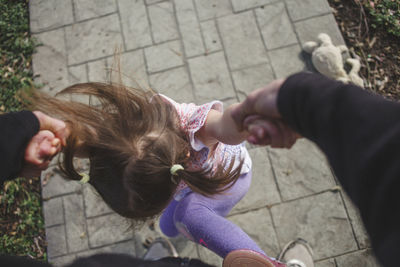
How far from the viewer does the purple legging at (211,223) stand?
1734 mm

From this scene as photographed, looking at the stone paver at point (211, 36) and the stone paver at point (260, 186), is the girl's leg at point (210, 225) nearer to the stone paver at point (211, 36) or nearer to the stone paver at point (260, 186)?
the stone paver at point (260, 186)

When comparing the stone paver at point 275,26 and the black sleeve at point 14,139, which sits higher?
the black sleeve at point 14,139

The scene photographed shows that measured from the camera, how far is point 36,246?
2.57 meters

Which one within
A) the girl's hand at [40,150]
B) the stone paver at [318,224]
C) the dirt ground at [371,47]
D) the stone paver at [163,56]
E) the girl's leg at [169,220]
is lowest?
the stone paver at [318,224]

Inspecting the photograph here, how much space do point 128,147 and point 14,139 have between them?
0.44m

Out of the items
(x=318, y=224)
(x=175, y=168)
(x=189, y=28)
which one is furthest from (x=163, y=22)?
(x=318, y=224)

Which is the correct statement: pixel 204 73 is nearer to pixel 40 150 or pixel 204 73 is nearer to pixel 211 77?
pixel 211 77

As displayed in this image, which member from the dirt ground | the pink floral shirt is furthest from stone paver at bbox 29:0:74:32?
the dirt ground

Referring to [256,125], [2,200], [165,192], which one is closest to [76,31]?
[2,200]

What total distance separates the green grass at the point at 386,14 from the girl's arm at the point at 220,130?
7.32 ft

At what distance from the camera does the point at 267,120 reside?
1.04 m

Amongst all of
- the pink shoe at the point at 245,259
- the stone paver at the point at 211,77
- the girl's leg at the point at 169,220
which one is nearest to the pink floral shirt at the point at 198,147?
the girl's leg at the point at 169,220

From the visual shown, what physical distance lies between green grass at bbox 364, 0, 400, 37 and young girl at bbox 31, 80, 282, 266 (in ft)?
7.12

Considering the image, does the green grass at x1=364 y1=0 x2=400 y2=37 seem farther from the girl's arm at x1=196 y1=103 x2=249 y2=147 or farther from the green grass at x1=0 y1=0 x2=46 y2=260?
the green grass at x1=0 y1=0 x2=46 y2=260
